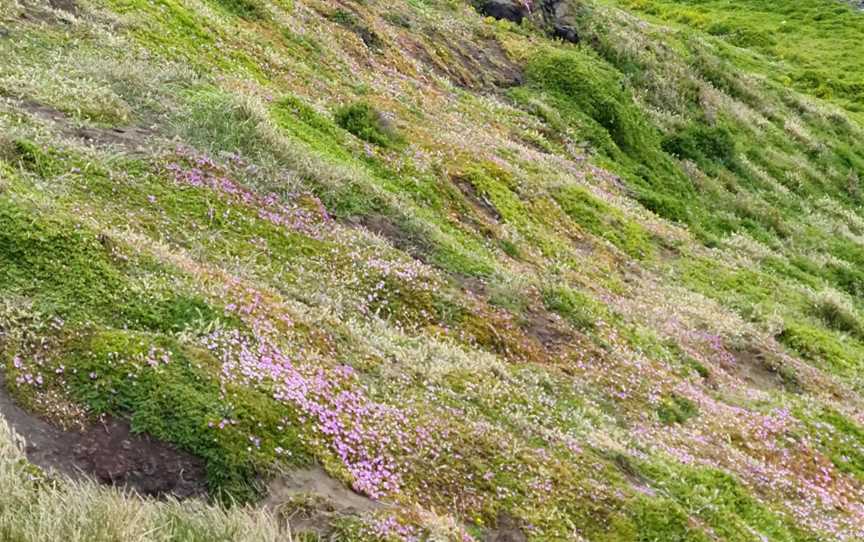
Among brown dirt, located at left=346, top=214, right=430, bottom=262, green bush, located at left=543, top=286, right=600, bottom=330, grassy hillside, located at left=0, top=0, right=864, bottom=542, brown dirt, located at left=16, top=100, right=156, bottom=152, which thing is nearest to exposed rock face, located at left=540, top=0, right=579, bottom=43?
grassy hillside, located at left=0, top=0, right=864, bottom=542

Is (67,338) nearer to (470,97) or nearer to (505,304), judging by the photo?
(505,304)

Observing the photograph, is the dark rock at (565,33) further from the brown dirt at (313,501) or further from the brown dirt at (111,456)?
the brown dirt at (111,456)

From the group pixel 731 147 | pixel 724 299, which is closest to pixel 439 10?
pixel 731 147

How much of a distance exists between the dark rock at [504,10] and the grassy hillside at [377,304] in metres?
6.79

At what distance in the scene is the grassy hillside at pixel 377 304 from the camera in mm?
6074

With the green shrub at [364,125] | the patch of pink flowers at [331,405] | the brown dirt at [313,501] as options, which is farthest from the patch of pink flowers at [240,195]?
the brown dirt at [313,501]

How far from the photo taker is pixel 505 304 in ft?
36.1

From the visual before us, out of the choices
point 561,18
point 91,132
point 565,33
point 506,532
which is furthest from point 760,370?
point 561,18

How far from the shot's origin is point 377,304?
956 centimetres

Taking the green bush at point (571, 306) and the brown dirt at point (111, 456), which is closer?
the brown dirt at point (111, 456)

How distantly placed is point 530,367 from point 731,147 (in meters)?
20.5

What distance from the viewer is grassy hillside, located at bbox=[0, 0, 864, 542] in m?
6.07

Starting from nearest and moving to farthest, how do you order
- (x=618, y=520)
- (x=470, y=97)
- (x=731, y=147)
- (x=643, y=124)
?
(x=618, y=520), (x=470, y=97), (x=643, y=124), (x=731, y=147)

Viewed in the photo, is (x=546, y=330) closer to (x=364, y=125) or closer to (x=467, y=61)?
(x=364, y=125)
